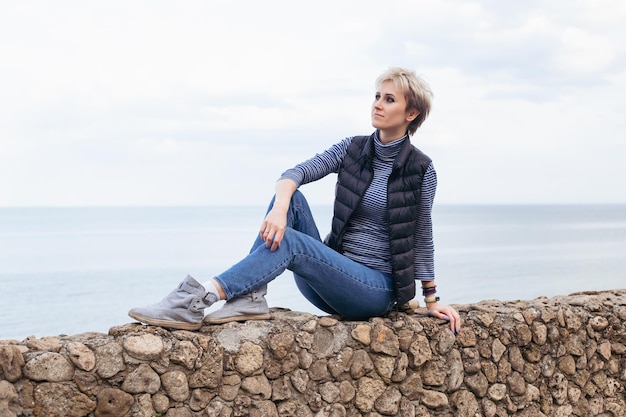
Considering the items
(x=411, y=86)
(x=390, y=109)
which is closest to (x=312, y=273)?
(x=390, y=109)

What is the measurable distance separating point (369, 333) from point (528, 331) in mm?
1050

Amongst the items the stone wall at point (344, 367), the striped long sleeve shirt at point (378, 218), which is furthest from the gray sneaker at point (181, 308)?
the striped long sleeve shirt at point (378, 218)

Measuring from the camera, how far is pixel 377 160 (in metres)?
3.86

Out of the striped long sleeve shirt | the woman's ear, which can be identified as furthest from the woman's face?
the striped long sleeve shirt

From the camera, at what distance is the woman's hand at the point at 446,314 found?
4.04 m

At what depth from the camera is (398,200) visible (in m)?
3.72

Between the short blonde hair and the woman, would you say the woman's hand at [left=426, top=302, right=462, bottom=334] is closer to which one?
the woman

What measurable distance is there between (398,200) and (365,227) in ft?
0.73

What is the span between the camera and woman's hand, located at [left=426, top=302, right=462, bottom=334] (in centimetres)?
404

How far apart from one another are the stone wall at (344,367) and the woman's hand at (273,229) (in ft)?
1.38

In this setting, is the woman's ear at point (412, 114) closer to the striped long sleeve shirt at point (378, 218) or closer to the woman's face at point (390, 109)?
the woman's face at point (390, 109)

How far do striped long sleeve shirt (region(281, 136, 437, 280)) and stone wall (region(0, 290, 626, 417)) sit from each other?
32 cm

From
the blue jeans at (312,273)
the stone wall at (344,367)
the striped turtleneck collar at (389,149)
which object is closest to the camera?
the stone wall at (344,367)

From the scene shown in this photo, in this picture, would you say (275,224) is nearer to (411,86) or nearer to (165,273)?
(411,86)
